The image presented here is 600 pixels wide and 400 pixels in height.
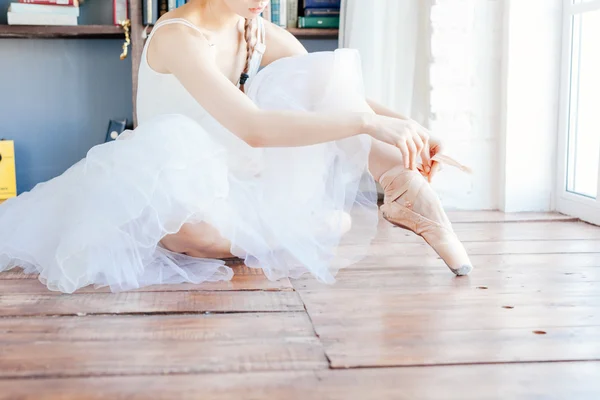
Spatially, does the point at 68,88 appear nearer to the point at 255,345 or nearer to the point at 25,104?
the point at 25,104

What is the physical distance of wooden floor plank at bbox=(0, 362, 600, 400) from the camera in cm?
79

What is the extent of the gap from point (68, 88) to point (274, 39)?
4.37 ft

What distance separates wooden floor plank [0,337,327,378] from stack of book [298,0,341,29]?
6.12ft

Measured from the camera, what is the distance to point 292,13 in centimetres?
268

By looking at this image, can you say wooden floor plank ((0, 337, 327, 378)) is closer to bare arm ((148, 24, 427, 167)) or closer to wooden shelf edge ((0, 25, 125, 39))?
bare arm ((148, 24, 427, 167))

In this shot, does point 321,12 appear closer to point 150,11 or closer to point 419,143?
point 150,11

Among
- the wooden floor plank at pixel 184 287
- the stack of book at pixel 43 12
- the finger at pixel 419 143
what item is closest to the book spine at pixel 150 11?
the stack of book at pixel 43 12

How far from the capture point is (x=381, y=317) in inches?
43.6

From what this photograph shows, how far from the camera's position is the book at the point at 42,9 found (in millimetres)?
2488

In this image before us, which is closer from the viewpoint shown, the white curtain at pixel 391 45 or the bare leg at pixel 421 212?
the bare leg at pixel 421 212

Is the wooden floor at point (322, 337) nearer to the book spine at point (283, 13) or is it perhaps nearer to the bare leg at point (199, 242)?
the bare leg at point (199, 242)

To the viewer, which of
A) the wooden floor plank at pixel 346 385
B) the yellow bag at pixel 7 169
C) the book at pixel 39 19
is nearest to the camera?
the wooden floor plank at pixel 346 385

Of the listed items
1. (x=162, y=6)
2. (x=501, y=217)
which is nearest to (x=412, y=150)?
(x=501, y=217)

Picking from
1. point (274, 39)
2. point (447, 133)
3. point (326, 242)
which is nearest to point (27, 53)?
point (274, 39)
